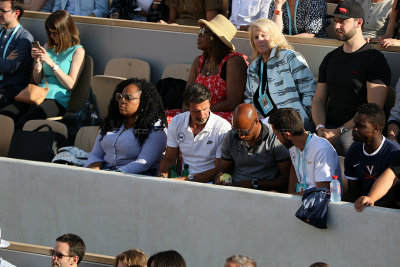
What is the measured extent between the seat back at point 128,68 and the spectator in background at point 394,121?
293 centimetres

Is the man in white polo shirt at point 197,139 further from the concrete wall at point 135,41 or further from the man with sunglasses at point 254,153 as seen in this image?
the concrete wall at point 135,41

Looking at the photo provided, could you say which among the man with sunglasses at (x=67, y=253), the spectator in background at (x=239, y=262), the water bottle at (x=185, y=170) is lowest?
the water bottle at (x=185, y=170)

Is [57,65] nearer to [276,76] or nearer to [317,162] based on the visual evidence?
[276,76]

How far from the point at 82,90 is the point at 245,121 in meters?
3.15

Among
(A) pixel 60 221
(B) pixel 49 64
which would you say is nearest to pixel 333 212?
(A) pixel 60 221

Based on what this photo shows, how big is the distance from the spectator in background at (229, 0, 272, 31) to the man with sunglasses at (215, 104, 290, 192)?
102 inches

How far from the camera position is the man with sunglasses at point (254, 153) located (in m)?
6.07

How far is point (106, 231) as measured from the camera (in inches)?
248

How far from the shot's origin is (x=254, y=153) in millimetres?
6199

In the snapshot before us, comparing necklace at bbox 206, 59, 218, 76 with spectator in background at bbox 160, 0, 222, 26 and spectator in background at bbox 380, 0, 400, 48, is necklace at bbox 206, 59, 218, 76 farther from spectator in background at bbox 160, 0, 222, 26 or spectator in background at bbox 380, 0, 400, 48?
spectator in background at bbox 380, 0, 400, 48

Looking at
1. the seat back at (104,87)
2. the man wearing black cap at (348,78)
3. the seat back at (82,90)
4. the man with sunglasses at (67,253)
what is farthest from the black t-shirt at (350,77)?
the seat back at (82,90)

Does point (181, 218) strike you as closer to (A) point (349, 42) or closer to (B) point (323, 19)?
(A) point (349, 42)

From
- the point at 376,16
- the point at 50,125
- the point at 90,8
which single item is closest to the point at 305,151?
the point at 376,16

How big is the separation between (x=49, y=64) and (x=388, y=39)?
11.5 ft
